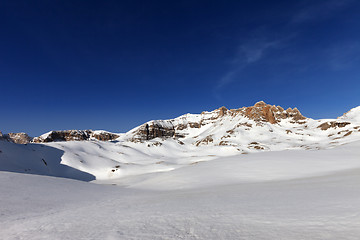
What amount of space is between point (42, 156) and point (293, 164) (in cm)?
8557

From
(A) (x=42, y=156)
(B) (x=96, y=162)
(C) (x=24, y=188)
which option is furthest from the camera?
(B) (x=96, y=162)

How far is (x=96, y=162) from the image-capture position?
83750mm

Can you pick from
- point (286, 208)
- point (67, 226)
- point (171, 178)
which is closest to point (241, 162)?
point (171, 178)

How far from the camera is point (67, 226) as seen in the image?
23.5 ft

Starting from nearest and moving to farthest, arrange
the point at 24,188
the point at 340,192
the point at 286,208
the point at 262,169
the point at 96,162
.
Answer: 1. the point at 286,208
2. the point at 340,192
3. the point at 24,188
4. the point at 262,169
5. the point at 96,162

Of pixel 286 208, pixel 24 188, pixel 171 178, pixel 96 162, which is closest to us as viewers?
pixel 286 208

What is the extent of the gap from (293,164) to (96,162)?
268ft

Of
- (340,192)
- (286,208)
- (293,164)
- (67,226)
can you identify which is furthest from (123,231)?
(293,164)

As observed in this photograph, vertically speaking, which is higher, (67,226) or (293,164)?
(293,164)

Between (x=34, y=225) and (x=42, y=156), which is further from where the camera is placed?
(x=42, y=156)

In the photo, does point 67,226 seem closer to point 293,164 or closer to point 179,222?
point 179,222

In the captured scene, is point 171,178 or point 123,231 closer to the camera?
point 123,231

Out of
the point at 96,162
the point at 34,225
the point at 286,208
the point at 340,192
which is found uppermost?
the point at 96,162

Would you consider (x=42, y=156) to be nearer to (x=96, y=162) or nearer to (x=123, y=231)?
(x=96, y=162)
